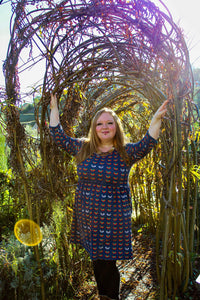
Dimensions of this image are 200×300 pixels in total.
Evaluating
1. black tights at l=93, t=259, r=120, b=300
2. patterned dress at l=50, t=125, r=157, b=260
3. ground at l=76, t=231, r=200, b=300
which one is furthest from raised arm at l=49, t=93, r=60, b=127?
ground at l=76, t=231, r=200, b=300

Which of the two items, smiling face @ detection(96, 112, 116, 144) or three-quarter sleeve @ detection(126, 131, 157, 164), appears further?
smiling face @ detection(96, 112, 116, 144)

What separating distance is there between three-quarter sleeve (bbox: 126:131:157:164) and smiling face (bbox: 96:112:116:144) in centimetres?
15

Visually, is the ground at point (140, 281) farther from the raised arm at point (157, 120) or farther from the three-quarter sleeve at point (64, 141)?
the raised arm at point (157, 120)

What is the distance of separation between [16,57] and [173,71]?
1151 millimetres

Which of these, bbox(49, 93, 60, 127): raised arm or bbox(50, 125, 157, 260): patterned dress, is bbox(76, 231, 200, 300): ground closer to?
bbox(50, 125, 157, 260): patterned dress

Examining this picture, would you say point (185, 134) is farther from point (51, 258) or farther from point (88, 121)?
point (51, 258)

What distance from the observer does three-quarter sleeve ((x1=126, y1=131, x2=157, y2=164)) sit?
1.70 m

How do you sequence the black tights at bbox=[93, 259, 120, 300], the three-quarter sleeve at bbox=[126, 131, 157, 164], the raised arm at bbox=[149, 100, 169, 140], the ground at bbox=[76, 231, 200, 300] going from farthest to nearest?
the ground at bbox=[76, 231, 200, 300]
the black tights at bbox=[93, 259, 120, 300]
the three-quarter sleeve at bbox=[126, 131, 157, 164]
the raised arm at bbox=[149, 100, 169, 140]

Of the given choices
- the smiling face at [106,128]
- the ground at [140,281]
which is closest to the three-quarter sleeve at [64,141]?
the smiling face at [106,128]

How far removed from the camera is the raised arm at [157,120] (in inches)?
62.0

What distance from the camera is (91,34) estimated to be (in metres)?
2.00

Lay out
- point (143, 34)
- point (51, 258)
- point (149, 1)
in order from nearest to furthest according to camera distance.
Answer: point (149, 1) → point (143, 34) → point (51, 258)

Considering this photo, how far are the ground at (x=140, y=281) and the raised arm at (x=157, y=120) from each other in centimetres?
144

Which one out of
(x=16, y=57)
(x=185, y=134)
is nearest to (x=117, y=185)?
(x=185, y=134)
